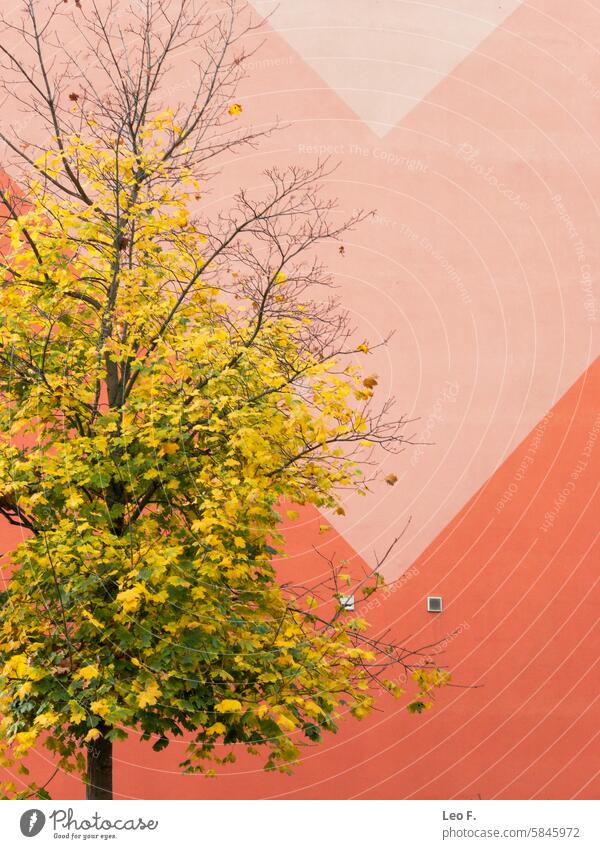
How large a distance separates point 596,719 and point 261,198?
6.22 metres

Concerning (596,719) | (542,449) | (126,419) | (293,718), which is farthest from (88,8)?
(596,719)

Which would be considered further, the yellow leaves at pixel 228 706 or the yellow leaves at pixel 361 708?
the yellow leaves at pixel 361 708

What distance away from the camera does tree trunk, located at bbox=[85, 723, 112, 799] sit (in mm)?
7355

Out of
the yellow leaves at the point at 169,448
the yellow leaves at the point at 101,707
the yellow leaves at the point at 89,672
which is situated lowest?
the yellow leaves at the point at 101,707

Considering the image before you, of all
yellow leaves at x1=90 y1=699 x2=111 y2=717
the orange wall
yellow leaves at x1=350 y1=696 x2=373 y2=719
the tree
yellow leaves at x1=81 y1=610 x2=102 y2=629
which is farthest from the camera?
the orange wall

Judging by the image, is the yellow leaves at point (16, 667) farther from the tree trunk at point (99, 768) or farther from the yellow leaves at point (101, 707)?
the tree trunk at point (99, 768)

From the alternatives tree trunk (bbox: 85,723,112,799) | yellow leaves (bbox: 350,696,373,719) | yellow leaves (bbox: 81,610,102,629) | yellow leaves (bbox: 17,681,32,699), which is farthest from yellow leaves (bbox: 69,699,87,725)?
yellow leaves (bbox: 350,696,373,719)
